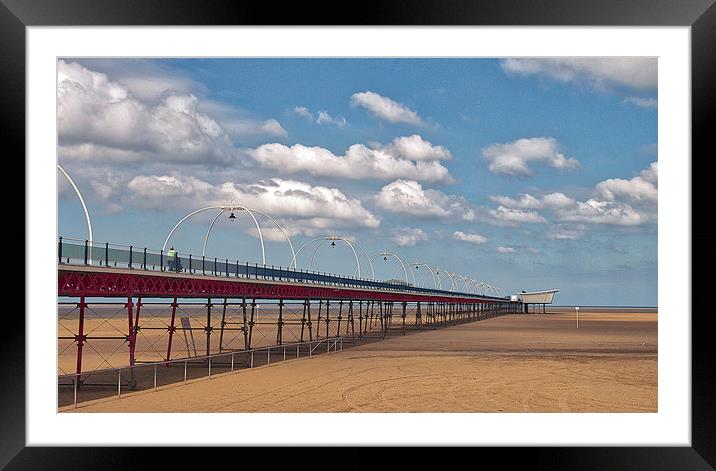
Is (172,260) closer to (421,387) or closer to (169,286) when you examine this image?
(169,286)

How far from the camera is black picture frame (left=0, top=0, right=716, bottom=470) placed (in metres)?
10.5

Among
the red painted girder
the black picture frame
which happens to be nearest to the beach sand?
the red painted girder

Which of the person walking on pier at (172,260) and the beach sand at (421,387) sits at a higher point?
the person walking on pier at (172,260)

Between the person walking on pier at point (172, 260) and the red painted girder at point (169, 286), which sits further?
the person walking on pier at point (172, 260)
